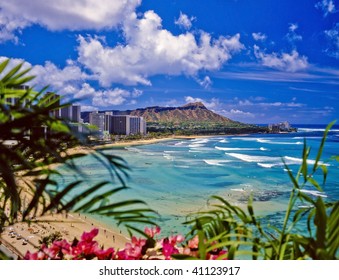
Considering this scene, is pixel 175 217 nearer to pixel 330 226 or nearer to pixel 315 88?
pixel 315 88

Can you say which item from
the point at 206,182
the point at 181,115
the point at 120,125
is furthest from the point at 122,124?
the point at 206,182

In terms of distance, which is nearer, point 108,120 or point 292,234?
point 292,234

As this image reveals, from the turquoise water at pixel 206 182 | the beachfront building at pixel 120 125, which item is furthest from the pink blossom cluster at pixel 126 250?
the beachfront building at pixel 120 125

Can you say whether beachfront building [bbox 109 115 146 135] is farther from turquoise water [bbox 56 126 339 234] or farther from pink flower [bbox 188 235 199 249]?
pink flower [bbox 188 235 199 249]

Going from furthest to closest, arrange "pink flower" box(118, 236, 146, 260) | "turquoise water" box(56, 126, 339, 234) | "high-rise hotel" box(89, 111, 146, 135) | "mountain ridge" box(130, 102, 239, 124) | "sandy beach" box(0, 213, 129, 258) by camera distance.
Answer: "high-rise hotel" box(89, 111, 146, 135) → "mountain ridge" box(130, 102, 239, 124) → "turquoise water" box(56, 126, 339, 234) → "sandy beach" box(0, 213, 129, 258) → "pink flower" box(118, 236, 146, 260)

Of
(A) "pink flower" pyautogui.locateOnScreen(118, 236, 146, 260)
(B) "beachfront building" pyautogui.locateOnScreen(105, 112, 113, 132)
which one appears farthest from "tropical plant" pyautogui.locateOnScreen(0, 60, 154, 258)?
(B) "beachfront building" pyautogui.locateOnScreen(105, 112, 113, 132)

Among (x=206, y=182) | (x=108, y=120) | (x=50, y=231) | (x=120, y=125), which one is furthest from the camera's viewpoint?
(x=120, y=125)

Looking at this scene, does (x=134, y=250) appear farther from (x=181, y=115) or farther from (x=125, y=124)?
(x=181, y=115)

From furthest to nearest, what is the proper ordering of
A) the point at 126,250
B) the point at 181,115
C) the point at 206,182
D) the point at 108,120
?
the point at 181,115 → the point at 108,120 → the point at 206,182 → the point at 126,250
